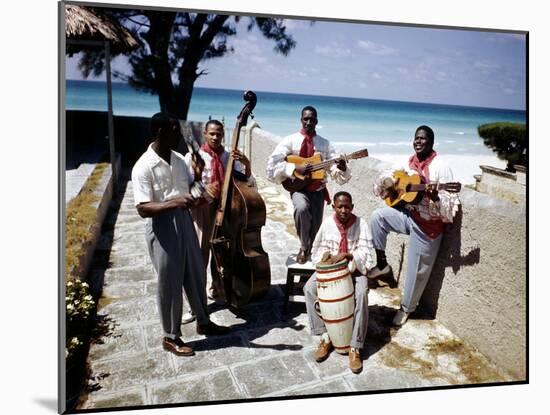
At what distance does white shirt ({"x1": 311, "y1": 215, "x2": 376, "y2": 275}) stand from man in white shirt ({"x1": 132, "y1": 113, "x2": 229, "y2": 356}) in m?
0.94

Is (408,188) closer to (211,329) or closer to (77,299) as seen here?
(211,329)

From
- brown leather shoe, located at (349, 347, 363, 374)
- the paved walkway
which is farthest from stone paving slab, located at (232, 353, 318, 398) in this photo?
brown leather shoe, located at (349, 347, 363, 374)

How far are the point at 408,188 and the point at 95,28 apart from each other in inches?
116

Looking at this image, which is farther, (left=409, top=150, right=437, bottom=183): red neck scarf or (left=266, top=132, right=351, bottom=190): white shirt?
(left=266, top=132, right=351, bottom=190): white shirt

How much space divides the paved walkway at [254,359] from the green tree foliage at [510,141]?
62.8 inches

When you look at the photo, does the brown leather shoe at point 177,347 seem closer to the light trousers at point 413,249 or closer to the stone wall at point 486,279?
the light trousers at point 413,249

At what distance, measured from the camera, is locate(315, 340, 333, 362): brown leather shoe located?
135 inches

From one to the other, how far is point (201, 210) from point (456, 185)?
2.08 metres

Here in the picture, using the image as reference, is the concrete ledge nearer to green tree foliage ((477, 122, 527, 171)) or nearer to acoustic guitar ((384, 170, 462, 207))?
acoustic guitar ((384, 170, 462, 207))

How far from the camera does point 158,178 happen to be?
3090 millimetres

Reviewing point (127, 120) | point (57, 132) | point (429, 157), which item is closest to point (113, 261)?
point (57, 132)

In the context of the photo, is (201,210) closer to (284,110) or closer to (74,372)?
(74,372)

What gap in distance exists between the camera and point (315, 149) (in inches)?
162

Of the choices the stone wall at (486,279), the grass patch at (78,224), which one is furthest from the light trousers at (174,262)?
the stone wall at (486,279)
